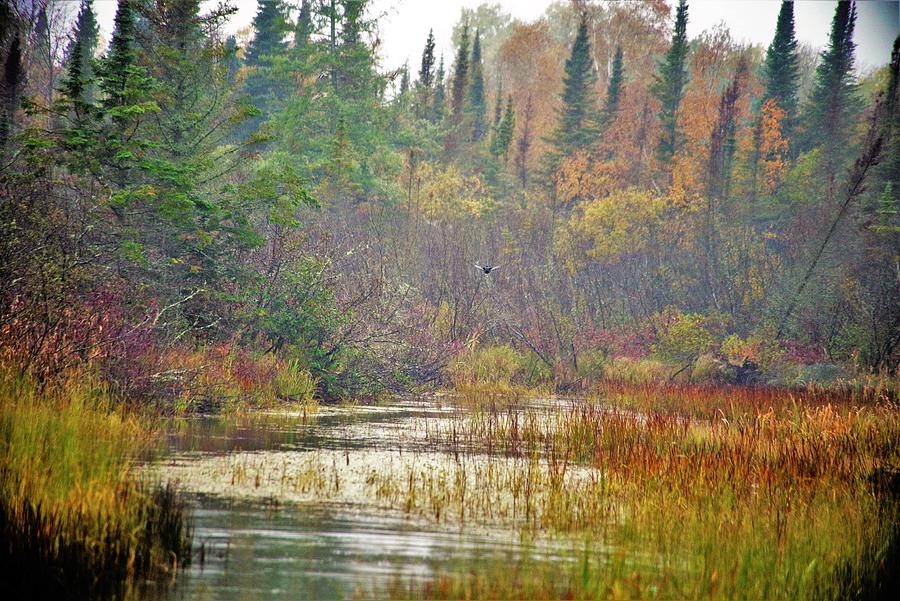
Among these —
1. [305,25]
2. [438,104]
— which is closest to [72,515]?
[305,25]

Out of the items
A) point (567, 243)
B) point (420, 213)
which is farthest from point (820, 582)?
point (567, 243)

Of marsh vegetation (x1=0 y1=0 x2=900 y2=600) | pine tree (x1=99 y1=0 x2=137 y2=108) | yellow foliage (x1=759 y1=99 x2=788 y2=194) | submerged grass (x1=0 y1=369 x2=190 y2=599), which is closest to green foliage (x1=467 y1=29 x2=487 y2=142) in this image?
marsh vegetation (x1=0 y1=0 x2=900 y2=600)

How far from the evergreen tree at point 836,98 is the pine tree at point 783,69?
1071 mm

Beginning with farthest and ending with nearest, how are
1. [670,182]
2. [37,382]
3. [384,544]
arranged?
[670,182] < [37,382] < [384,544]

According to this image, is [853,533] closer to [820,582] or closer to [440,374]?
[820,582]

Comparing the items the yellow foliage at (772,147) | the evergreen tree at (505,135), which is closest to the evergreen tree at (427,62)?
the evergreen tree at (505,135)

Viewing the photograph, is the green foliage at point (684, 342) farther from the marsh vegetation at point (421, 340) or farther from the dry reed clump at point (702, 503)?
the dry reed clump at point (702, 503)

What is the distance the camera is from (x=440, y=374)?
23.8m

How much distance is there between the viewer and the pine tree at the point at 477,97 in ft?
196

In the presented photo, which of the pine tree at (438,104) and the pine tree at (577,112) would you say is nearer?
the pine tree at (577,112)

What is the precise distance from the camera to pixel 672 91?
2014 inches

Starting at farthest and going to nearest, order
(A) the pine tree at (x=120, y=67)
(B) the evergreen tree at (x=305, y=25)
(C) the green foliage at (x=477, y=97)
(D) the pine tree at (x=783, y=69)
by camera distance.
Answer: (C) the green foliage at (x=477, y=97), (D) the pine tree at (x=783, y=69), (B) the evergreen tree at (x=305, y=25), (A) the pine tree at (x=120, y=67)

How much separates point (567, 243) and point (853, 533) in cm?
3501

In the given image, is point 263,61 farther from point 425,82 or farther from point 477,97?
point 477,97
